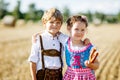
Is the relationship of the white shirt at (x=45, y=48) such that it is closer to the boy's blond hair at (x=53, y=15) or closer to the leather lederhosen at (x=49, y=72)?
the leather lederhosen at (x=49, y=72)

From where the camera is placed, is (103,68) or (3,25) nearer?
(103,68)

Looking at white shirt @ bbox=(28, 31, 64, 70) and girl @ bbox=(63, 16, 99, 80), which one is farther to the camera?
white shirt @ bbox=(28, 31, 64, 70)

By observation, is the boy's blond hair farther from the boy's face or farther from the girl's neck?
the girl's neck

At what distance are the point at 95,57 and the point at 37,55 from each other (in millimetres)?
706

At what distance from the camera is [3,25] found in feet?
125

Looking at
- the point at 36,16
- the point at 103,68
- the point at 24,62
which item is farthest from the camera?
the point at 36,16

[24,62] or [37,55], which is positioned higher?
[37,55]

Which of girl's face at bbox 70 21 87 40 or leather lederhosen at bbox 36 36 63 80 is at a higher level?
girl's face at bbox 70 21 87 40

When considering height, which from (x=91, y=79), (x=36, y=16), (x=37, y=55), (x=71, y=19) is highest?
(x=71, y=19)

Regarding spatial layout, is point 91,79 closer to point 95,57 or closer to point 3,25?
point 95,57

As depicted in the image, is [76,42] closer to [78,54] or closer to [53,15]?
[78,54]

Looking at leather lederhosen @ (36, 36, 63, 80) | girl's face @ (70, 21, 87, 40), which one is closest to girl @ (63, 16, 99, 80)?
girl's face @ (70, 21, 87, 40)

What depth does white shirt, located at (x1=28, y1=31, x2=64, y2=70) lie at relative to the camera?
3.84 meters

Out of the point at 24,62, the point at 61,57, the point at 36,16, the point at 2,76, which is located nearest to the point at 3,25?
the point at 24,62
